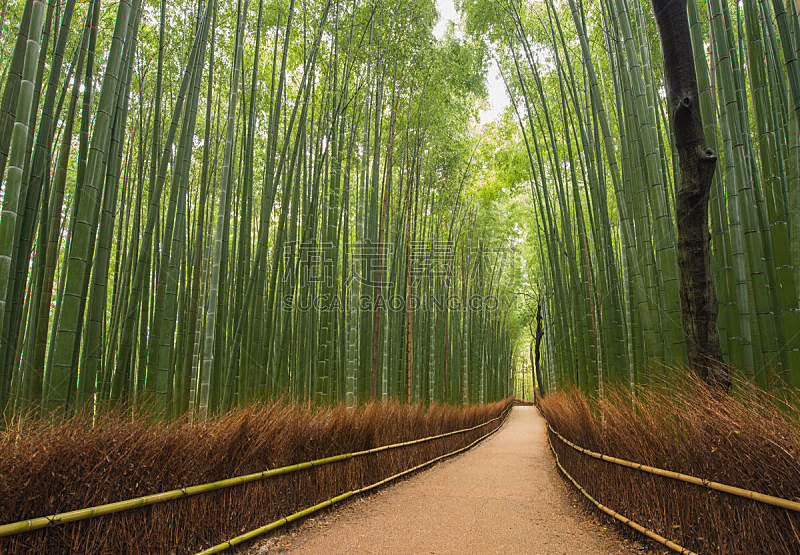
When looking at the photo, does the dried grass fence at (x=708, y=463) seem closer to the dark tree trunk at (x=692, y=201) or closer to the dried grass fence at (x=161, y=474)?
the dark tree trunk at (x=692, y=201)

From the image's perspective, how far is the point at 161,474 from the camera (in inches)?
61.5

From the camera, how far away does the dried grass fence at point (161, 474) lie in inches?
46.6

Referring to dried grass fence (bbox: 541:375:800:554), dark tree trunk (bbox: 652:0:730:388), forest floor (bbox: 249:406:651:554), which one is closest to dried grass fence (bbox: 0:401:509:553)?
forest floor (bbox: 249:406:651:554)

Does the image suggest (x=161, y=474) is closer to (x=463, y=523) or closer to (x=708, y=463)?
(x=463, y=523)

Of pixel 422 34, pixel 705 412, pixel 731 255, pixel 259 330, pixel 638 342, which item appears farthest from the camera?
pixel 422 34

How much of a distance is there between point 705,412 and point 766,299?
60 cm

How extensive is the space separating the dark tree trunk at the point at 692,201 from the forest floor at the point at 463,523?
78 centimetres

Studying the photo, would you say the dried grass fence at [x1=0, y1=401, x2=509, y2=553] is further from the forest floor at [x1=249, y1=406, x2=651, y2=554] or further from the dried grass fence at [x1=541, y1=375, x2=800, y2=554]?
the dried grass fence at [x1=541, y1=375, x2=800, y2=554]

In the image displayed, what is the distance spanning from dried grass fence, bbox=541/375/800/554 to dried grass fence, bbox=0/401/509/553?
1564 millimetres

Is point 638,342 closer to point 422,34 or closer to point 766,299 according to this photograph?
point 766,299

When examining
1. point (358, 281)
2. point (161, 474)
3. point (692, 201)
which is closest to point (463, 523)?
point (161, 474)

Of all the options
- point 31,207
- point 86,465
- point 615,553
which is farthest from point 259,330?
point 615,553

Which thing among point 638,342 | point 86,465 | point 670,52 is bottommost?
point 86,465

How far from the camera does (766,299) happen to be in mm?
1793
